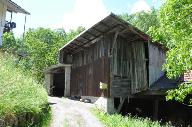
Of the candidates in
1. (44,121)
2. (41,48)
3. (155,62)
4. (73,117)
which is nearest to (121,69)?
(155,62)

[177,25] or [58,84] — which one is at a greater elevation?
[177,25]

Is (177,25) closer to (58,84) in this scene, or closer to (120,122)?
(120,122)

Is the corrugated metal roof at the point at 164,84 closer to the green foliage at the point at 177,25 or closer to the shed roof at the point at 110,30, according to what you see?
the shed roof at the point at 110,30

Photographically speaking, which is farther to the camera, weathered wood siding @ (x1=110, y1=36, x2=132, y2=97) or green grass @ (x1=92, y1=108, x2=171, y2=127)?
weathered wood siding @ (x1=110, y1=36, x2=132, y2=97)

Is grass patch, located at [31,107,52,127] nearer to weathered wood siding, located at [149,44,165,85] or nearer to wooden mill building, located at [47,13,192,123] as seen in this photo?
wooden mill building, located at [47,13,192,123]

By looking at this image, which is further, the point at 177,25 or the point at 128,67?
the point at 128,67

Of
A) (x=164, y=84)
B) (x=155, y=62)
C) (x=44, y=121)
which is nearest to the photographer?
(x=44, y=121)

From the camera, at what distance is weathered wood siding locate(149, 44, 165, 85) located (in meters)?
21.4

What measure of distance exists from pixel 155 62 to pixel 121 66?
2.77m

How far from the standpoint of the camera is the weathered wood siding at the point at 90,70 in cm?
2083

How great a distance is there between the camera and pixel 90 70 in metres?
23.5

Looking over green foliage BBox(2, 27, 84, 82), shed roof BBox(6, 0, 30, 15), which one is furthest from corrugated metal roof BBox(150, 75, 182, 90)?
green foliage BBox(2, 27, 84, 82)

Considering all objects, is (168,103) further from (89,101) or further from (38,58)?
(38,58)

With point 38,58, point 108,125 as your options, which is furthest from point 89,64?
point 38,58
